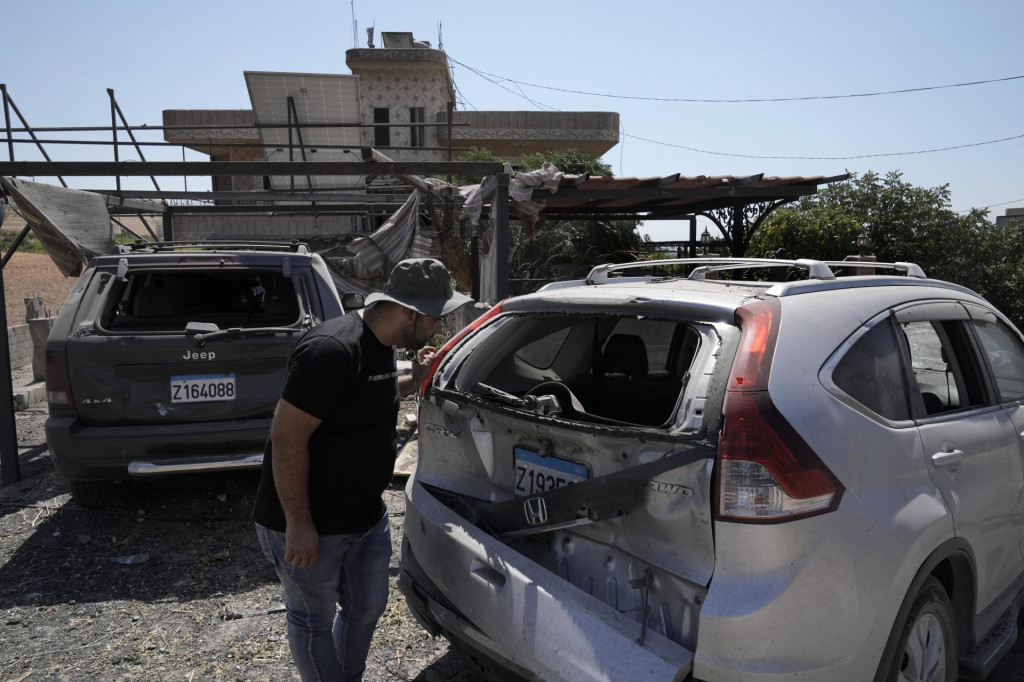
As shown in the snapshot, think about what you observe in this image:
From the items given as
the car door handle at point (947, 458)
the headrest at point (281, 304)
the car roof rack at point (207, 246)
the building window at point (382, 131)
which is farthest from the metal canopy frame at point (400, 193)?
the building window at point (382, 131)

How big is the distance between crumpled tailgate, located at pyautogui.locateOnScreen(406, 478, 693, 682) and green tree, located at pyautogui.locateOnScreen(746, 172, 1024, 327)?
10.7 m

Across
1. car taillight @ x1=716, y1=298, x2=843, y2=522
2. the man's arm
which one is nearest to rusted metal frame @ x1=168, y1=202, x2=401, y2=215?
the man's arm

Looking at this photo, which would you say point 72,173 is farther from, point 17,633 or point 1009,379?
point 1009,379

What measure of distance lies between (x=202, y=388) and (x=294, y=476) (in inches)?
108

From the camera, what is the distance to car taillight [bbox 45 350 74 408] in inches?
182

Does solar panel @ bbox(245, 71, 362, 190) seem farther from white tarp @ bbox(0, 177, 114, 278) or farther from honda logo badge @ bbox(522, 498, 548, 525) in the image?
honda logo badge @ bbox(522, 498, 548, 525)

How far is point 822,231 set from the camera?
12.0m

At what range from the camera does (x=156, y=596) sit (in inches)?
161

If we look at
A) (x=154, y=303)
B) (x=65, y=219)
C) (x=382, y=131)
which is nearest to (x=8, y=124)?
(x=65, y=219)

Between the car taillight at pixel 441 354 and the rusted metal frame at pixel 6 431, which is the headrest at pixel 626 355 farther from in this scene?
the rusted metal frame at pixel 6 431

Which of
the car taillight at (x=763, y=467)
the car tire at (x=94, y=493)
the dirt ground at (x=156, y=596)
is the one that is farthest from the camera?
the car tire at (x=94, y=493)

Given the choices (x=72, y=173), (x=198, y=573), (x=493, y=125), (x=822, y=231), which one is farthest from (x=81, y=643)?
(x=493, y=125)

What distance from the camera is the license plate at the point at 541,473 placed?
250cm

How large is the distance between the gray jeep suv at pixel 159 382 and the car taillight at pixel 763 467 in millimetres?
3474
